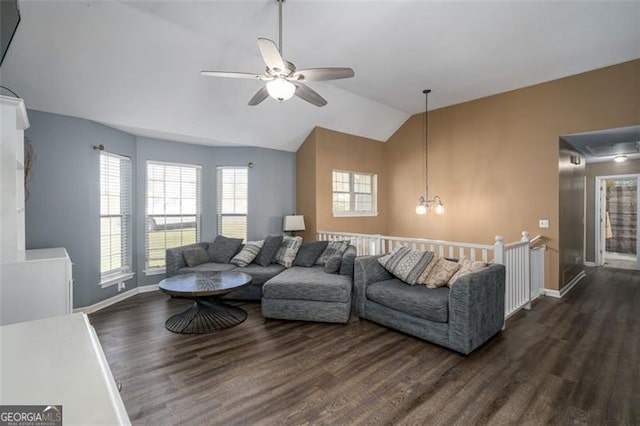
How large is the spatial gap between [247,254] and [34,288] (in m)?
2.47

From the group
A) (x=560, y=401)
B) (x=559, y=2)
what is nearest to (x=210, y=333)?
(x=560, y=401)

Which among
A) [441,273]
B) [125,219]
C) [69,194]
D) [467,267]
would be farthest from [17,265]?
[467,267]

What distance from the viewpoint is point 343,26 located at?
310 cm

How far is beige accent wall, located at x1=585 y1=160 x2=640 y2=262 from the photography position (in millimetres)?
6352

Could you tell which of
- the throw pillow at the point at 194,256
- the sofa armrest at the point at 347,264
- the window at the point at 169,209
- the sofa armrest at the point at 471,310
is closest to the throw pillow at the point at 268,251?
the throw pillow at the point at 194,256

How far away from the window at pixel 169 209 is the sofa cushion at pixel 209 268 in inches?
34.8

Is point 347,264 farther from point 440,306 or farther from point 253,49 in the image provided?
point 253,49

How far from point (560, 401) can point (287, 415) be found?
76.1 inches

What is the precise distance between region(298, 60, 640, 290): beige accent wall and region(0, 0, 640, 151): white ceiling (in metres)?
0.37

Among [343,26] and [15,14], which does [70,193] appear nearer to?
[15,14]

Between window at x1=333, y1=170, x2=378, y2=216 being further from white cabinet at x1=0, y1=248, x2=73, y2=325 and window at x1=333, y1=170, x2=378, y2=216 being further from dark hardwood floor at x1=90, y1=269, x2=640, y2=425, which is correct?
white cabinet at x1=0, y1=248, x2=73, y2=325

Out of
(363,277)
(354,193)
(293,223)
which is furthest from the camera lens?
(354,193)

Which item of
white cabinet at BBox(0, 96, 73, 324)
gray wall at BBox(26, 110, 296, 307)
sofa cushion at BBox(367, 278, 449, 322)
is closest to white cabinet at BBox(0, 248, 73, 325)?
white cabinet at BBox(0, 96, 73, 324)

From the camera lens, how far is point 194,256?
4.58 metres
